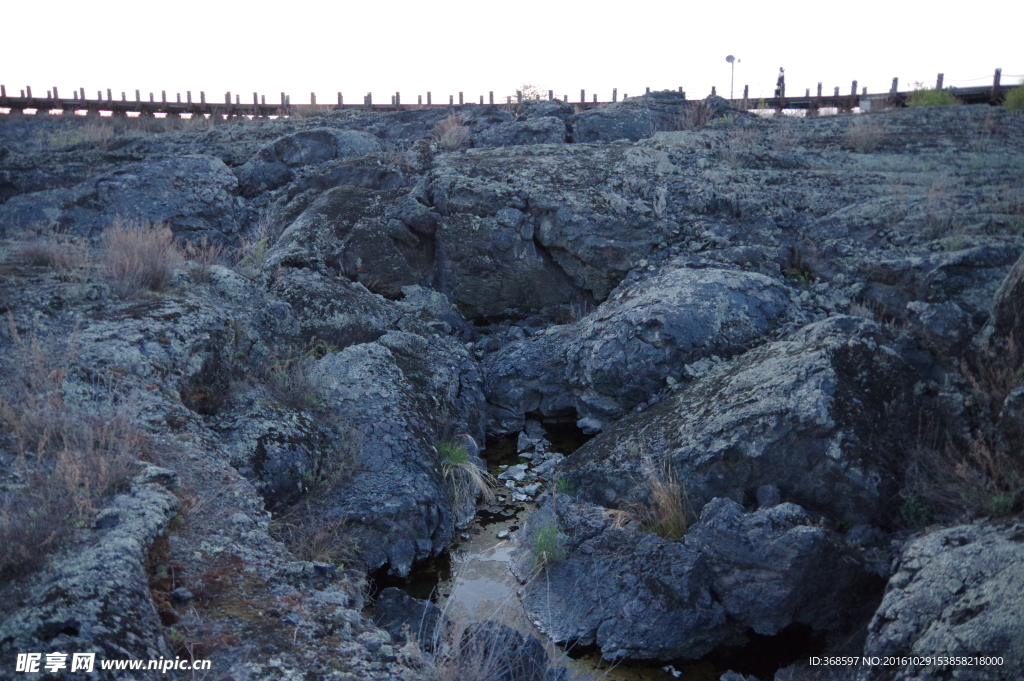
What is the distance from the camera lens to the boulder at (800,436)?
545cm

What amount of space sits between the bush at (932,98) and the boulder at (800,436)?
11707 millimetres

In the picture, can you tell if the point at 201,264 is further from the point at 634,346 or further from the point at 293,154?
the point at 293,154

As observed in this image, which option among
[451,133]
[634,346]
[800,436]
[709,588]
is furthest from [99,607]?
[451,133]

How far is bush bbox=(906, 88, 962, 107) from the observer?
50.0 ft

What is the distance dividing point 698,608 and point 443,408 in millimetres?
3418

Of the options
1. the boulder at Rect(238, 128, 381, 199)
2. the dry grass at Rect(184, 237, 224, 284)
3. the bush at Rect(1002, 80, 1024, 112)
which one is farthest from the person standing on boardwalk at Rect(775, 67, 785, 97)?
the dry grass at Rect(184, 237, 224, 284)

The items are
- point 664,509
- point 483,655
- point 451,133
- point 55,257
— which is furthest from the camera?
point 451,133

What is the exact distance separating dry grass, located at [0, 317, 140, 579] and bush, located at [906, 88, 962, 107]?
1619cm

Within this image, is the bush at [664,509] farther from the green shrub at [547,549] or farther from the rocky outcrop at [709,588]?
the green shrub at [547,549]

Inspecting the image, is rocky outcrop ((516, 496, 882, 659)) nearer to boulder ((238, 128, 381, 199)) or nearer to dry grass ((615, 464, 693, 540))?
dry grass ((615, 464, 693, 540))

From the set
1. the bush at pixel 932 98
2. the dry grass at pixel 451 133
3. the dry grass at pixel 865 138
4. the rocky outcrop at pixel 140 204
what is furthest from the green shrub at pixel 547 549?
the bush at pixel 932 98

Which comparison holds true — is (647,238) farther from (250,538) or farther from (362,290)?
(250,538)

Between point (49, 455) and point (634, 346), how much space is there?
5272 mm

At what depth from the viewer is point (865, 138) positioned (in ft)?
36.8
